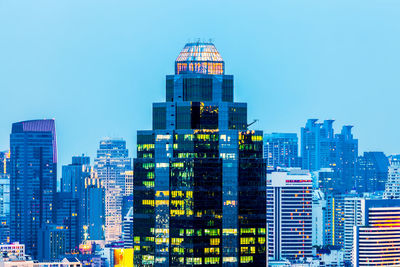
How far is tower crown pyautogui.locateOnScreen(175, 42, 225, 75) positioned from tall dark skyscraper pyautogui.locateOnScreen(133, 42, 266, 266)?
159cm

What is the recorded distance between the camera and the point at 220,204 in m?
144

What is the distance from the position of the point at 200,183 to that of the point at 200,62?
1267 cm

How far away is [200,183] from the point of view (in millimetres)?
144250

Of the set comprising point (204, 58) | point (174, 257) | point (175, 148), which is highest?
point (204, 58)

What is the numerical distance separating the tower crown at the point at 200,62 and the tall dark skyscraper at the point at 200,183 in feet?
5.22

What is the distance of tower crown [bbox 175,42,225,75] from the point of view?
486 feet

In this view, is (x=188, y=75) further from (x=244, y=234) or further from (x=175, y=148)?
(x=244, y=234)

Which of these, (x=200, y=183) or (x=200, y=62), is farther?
(x=200, y=62)

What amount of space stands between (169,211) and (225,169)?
674 cm

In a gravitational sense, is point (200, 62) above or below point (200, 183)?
above

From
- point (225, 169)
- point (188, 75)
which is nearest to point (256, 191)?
point (225, 169)

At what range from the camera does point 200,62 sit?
149 metres

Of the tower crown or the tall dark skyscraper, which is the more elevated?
the tower crown

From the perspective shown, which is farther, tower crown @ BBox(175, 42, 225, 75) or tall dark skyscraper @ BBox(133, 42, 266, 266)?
tower crown @ BBox(175, 42, 225, 75)
